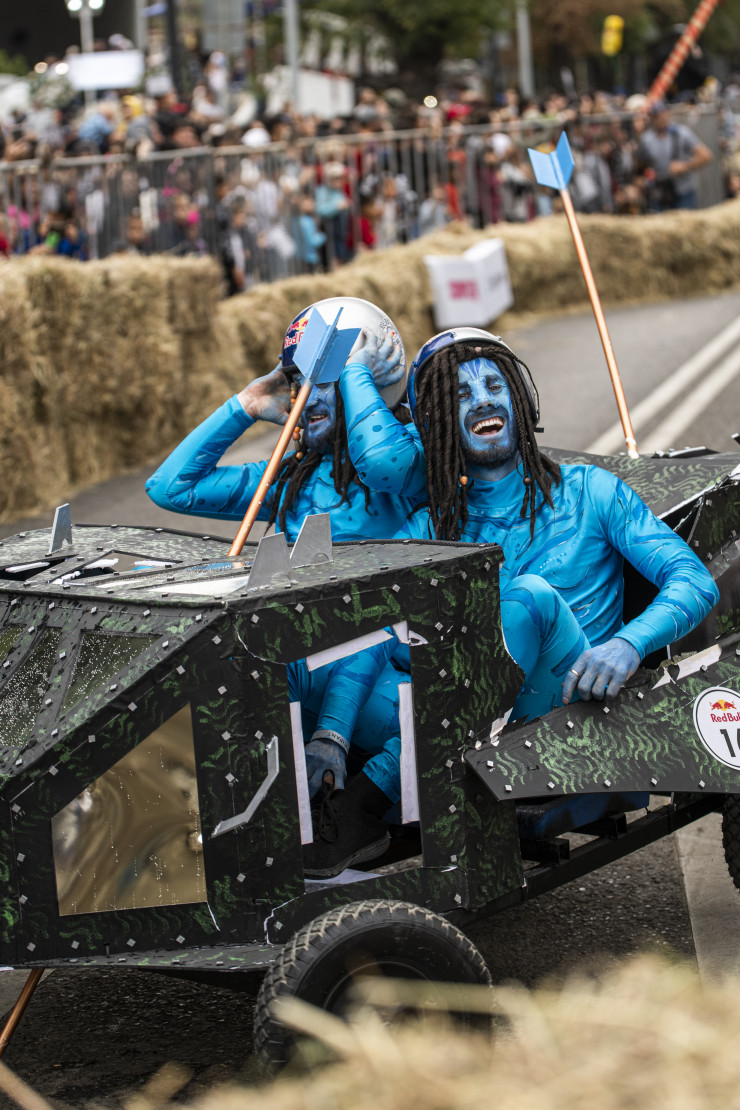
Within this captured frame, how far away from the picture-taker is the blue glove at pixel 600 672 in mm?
3633

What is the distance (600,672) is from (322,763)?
2.38ft

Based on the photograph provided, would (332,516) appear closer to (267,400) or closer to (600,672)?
(267,400)

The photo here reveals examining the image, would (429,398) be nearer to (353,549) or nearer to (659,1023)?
(353,549)

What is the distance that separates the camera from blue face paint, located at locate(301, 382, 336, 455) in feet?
Result: 14.9

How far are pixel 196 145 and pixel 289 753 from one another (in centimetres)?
1170

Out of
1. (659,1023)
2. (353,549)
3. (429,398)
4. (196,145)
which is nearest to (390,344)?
(429,398)

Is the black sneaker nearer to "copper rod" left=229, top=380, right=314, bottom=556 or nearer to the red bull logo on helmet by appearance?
"copper rod" left=229, top=380, right=314, bottom=556

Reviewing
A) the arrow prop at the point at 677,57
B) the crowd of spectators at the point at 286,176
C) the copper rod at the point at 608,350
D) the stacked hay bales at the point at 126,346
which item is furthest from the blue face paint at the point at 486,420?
the arrow prop at the point at 677,57

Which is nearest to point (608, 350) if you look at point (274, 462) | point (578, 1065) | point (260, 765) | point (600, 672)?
point (274, 462)

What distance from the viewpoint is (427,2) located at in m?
40.4

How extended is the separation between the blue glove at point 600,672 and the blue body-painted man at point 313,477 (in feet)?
1.54

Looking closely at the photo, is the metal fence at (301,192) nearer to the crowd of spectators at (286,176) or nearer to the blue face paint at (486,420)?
the crowd of spectators at (286,176)

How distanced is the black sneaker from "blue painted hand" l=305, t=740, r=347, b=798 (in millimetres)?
31

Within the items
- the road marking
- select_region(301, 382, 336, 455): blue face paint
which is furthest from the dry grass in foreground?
the road marking
